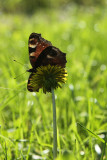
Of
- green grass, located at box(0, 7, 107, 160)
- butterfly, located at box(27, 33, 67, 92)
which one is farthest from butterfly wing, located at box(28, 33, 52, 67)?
green grass, located at box(0, 7, 107, 160)

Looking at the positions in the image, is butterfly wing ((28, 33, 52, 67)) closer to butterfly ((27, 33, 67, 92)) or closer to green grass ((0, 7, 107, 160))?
butterfly ((27, 33, 67, 92))

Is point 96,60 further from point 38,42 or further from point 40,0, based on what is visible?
point 40,0

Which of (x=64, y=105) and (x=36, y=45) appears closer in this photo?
(x=36, y=45)

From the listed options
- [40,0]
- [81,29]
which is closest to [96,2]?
[40,0]

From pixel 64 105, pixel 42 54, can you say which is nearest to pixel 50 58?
pixel 42 54

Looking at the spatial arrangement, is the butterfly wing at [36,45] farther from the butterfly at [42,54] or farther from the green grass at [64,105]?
the green grass at [64,105]

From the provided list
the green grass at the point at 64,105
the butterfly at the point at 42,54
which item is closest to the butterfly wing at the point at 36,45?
the butterfly at the point at 42,54

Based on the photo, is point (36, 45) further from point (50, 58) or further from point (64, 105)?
point (64, 105)
